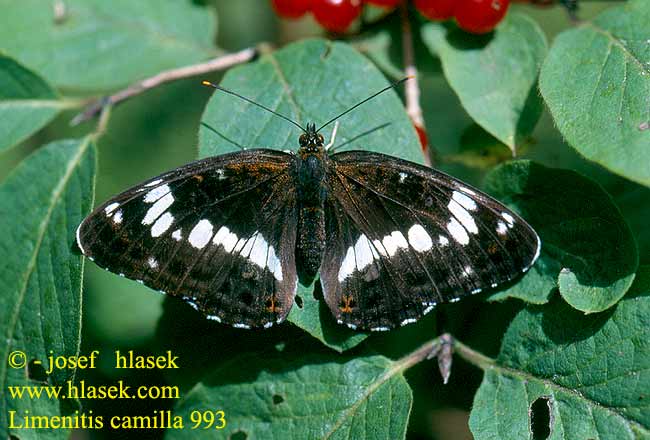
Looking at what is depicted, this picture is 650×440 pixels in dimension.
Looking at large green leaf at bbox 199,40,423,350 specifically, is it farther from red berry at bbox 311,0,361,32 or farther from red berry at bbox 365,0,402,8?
red berry at bbox 365,0,402,8

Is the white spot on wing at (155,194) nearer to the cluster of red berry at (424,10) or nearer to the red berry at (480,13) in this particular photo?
the cluster of red berry at (424,10)

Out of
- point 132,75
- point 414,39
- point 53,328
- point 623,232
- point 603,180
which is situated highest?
point 132,75

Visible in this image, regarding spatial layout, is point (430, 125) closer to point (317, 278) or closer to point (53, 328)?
point (317, 278)

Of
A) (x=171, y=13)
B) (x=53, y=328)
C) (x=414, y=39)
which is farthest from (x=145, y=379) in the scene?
(x=414, y=39)

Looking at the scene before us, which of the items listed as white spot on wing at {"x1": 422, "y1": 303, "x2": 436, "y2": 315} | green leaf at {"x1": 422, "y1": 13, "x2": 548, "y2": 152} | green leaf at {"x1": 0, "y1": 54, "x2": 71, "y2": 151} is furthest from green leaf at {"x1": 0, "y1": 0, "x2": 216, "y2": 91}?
white spot on wing at {"x1": 422, "y1": 303, "x2": 436, "y2": 315}

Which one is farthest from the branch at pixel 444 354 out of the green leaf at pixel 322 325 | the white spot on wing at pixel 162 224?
the white spot on wing at pixel 162 224
